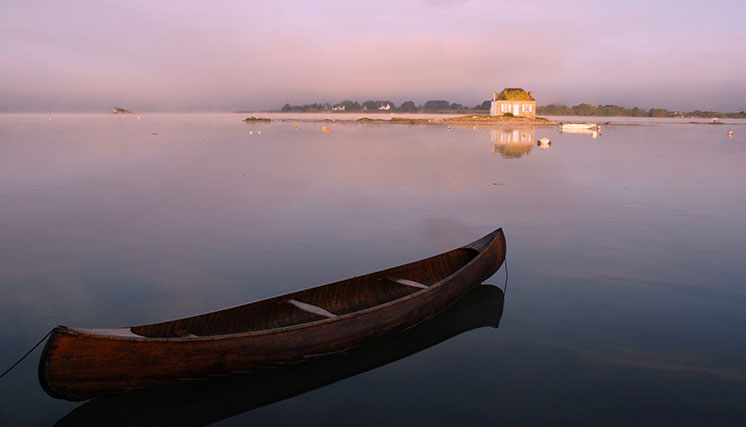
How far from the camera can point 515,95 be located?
118m

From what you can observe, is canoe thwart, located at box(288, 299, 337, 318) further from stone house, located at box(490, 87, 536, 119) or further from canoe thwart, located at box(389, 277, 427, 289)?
stone house, located at box(490, 87, 536, 119)

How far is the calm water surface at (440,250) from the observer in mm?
7242

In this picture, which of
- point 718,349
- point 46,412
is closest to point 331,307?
point 46,412

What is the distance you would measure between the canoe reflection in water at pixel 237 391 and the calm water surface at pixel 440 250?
9.8 inches

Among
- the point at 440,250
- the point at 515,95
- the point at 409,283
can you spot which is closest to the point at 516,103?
the point at 515,95

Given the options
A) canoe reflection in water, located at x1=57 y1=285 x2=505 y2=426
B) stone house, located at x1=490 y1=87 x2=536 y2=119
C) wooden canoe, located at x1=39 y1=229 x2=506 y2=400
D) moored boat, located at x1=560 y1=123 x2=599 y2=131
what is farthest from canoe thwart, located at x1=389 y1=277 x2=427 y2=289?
stone house, located at x1=490 y1=87 x2=536 y2=119

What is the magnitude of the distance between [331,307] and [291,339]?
1.87 m

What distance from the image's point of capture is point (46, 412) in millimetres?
6836

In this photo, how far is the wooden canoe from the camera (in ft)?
19.9

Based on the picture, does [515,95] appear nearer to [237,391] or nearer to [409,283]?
[409,283]

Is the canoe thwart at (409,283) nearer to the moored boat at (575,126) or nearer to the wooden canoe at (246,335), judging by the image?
the wooden canoe at (246,335)

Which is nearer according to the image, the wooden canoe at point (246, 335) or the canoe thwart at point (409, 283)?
the wooden canoe at point (246, 335)

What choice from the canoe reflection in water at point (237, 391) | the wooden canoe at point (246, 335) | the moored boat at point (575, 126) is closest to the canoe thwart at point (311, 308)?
the wooden canoe at point (246, 335)

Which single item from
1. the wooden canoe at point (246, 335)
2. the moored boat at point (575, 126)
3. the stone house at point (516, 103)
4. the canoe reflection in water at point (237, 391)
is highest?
the stone house at point (516, 103)
